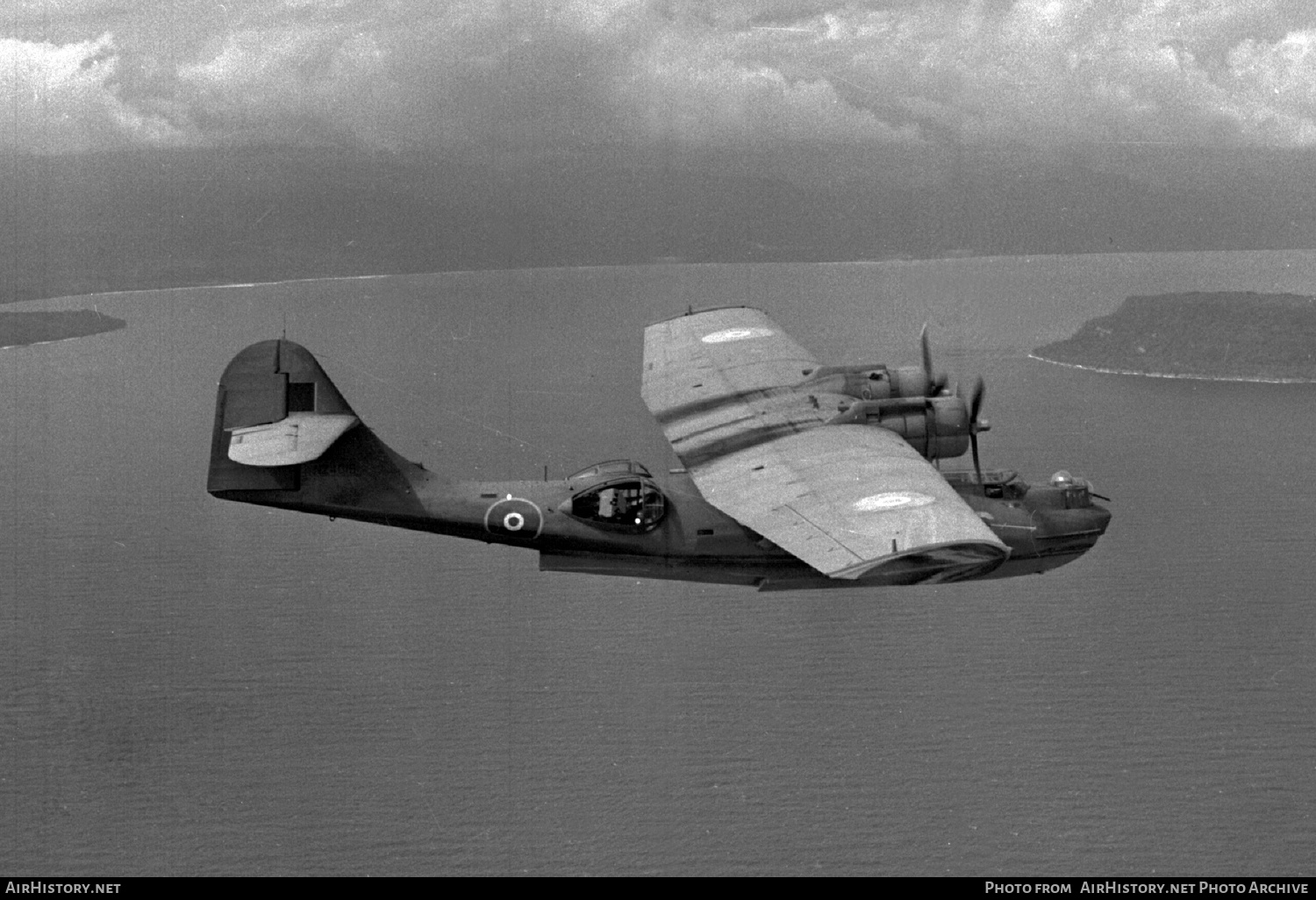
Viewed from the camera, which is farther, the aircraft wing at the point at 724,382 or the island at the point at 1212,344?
the island at the point at 1212,344

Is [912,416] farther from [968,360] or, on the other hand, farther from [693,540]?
[968,360]

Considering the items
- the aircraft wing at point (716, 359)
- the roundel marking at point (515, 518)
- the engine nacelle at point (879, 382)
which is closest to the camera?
the roundel marking at point (515, 518)

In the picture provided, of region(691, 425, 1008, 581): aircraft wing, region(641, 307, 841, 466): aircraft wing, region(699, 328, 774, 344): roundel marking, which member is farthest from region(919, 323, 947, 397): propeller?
region(699, 328, 774, 344): roundel marking

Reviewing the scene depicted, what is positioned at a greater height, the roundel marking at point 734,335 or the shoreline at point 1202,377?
the shoreline at point 1202,377

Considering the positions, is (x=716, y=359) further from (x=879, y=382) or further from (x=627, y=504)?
(x=627, y=504)

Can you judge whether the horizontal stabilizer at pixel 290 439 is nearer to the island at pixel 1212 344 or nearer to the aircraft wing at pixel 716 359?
the aircraft wing at pixel 716 359

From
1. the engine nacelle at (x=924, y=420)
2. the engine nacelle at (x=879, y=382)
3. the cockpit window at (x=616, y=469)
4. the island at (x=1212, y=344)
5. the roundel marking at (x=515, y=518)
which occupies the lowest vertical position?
the roundel marking at (x=515, y=518)

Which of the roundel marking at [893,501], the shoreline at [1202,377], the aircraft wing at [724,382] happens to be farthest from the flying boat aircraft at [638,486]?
the shoreline at [1202,377]

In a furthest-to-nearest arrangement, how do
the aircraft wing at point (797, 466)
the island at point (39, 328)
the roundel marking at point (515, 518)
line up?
the island at point (39, 328) < the roundel marking at point (515, 518) < the aircraft wing at point (797, 466)
